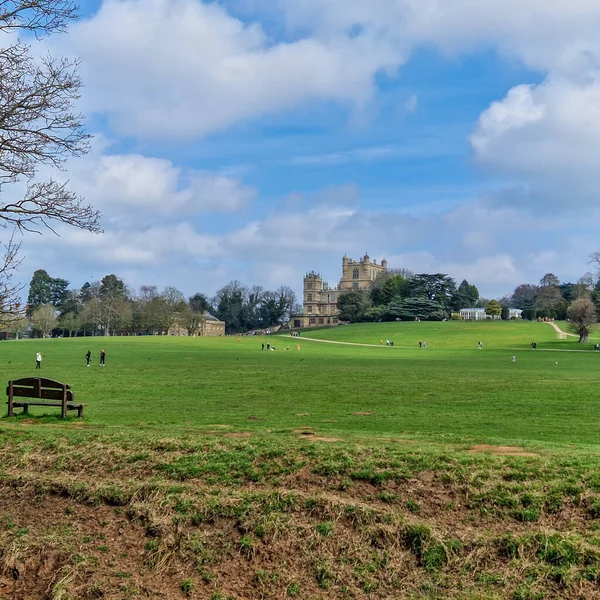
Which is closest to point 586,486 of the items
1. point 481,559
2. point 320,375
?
point 481,559

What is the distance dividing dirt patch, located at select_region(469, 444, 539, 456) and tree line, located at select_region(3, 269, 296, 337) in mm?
90919

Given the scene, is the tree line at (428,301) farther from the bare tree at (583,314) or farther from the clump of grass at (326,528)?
the clump of grass at (326,528)

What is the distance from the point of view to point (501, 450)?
11.3 m

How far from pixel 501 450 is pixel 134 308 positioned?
451ft

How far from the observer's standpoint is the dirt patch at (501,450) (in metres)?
11.0

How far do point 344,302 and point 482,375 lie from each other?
135 metres

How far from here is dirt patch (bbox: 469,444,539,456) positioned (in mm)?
10969

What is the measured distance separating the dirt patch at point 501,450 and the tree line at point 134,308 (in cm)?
9092

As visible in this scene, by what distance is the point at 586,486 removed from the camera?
29.3 ft

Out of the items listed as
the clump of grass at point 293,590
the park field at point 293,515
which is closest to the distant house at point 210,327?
the park field at point 293,515

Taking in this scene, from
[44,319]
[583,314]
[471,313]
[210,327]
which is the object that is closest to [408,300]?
[471,313]

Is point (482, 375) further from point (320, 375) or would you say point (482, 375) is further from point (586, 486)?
point (586, 486)

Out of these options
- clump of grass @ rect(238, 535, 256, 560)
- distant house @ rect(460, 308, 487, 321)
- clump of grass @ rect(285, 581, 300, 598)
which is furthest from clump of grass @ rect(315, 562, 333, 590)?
distant house @ rect(460, 308, 487, 321)

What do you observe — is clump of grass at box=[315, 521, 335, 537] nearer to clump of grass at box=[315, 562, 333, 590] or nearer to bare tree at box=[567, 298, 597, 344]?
clump of grass at box=[315, 562, 333, 590]
